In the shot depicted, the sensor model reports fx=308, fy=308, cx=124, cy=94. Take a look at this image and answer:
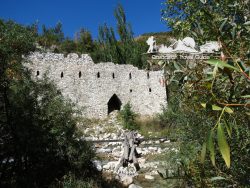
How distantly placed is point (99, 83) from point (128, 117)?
354 centimetres

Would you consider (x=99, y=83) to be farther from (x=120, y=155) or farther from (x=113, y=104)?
(x=120, y=155)

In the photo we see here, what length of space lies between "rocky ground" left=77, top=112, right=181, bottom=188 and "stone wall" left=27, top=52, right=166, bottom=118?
164cm

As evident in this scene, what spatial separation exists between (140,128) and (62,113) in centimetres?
974

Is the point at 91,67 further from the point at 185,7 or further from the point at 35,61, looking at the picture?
the point at 185,7

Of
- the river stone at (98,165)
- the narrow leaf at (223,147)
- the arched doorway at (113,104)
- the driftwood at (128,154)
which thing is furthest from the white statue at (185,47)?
the arched doorway at (113,104)

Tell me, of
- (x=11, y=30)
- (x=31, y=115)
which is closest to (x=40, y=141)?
(x=31, y=115)

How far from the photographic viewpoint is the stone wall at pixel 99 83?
20.4 metres

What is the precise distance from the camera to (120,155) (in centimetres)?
1327

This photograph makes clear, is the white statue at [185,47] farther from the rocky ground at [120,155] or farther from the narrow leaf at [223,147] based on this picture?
the rocky ground at [120,155]

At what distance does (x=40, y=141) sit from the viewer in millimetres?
8094

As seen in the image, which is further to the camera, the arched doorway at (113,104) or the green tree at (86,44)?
the green tree at (86,44)

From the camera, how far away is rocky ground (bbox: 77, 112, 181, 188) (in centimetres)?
970

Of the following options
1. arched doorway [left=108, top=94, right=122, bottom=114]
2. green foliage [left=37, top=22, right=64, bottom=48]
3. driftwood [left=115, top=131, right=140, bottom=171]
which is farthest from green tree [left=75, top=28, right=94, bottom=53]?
driftwood [left=115, top=131, right=140, bottom=171]

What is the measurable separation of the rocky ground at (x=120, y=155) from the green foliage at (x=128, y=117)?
0.39m
